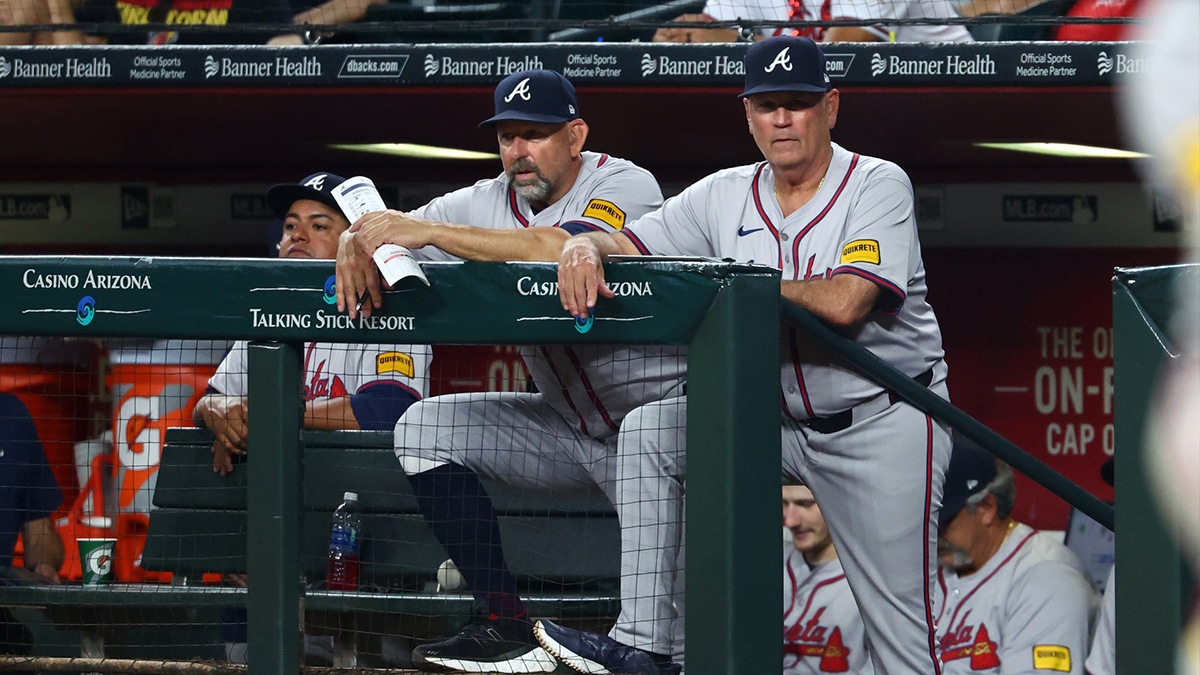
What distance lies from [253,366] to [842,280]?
→ 3.51 feet

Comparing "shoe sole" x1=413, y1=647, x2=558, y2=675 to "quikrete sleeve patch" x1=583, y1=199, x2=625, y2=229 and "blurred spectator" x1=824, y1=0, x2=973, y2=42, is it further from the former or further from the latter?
"blurred spectator" x1=824, y1=0, x2=973, y2=42

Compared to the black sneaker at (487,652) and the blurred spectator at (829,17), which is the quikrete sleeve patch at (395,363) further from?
the blurred spectator at (829,17)

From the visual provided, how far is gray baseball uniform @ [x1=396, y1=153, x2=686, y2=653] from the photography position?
8.57 feet

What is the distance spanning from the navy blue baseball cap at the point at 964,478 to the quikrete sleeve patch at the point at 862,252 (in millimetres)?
1565

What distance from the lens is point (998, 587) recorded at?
410 centimetres

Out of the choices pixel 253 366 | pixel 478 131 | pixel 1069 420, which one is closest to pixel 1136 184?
pixel 1069 420

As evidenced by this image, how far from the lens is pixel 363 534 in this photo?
2.96 meters

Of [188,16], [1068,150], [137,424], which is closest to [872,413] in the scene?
[137,424]

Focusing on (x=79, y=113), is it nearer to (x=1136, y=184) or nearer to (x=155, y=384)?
(x=155, y=384)

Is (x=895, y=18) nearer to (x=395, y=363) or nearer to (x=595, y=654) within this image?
(x=395, y=363)

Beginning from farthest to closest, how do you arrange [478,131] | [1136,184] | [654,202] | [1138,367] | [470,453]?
[1136,184] → [478,131] → [654,202] → [470,453] → [1138,367]

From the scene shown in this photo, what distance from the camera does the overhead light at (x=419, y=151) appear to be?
17.8ft

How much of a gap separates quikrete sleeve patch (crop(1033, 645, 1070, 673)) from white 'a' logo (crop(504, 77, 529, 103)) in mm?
2096

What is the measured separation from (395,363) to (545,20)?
1697mm
